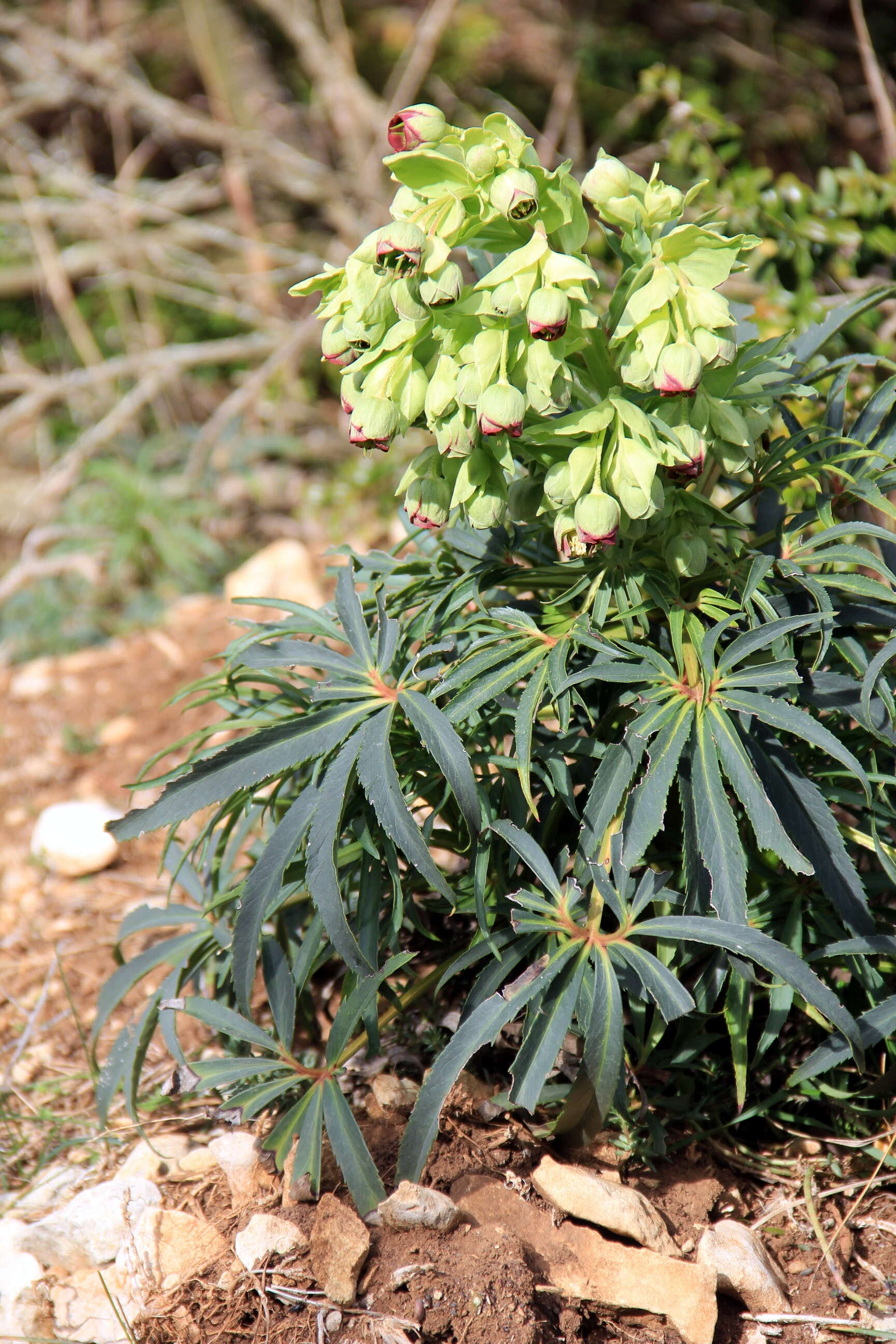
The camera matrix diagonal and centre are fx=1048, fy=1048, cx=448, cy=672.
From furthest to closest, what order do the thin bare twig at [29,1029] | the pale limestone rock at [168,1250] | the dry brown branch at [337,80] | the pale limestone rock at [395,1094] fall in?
the dry brown branch at [337,80]
the thin bare twig at [29,1029]
the pale limestone rock at [395,1094]
the pale limestone rock at [168,1250]

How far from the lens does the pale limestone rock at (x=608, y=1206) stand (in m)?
1.02

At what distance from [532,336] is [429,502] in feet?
0.62

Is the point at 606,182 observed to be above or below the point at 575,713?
above

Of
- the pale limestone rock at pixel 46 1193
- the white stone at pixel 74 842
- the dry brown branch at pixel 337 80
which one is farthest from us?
the dry brown branch at pixel 337 80

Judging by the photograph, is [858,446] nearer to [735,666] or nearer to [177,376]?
[735,666]

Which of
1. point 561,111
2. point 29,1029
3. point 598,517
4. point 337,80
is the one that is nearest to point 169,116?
point 337,80

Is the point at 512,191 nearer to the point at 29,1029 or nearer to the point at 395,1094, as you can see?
the point at 395,1094

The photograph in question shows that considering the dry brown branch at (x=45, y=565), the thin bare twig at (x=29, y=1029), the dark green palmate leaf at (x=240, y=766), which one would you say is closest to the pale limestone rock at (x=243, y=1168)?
the dark green palmate leaf at (x=240, y=766)

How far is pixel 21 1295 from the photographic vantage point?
114 cm

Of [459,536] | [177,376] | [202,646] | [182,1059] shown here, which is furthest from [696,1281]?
[177,376]

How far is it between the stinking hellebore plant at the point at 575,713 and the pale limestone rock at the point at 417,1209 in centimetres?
3

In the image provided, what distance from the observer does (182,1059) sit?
46.6 inches

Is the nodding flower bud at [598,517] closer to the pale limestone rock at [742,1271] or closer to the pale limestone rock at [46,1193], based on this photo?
the pale limestone rock at [742,1271]

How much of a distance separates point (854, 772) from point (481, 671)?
351 millimetres
